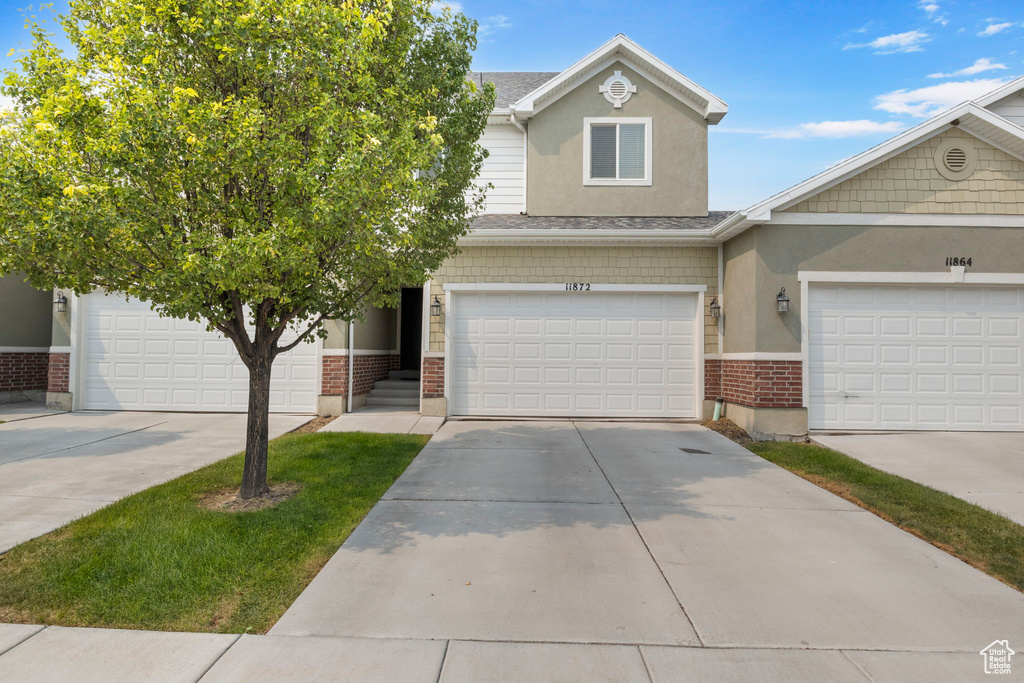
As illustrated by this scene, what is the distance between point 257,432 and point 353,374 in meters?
5.82

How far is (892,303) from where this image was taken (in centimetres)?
988

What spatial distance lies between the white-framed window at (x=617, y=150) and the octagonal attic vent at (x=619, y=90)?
39 centimetres

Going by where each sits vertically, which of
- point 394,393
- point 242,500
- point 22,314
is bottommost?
point 242,500

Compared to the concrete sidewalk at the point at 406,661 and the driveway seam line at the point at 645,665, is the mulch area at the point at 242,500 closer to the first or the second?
the concrete sidewalk at the point at 406,661

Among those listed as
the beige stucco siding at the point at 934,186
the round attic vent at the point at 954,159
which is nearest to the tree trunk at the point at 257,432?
the beige stucco siding at the point at 934,186

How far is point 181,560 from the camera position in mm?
4391

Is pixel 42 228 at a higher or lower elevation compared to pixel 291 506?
higher

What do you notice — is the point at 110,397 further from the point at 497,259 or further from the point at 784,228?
the point at 784,228

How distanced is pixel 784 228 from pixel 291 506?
8.63 m

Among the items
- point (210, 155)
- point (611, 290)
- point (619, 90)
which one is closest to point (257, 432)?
point (210, 155)

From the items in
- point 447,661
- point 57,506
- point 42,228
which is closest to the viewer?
point 447,661

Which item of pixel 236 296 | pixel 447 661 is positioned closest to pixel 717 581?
pixel 447 661

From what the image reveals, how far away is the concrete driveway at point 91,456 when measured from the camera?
5.58 meters

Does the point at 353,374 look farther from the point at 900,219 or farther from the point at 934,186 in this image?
the point at 934,186
